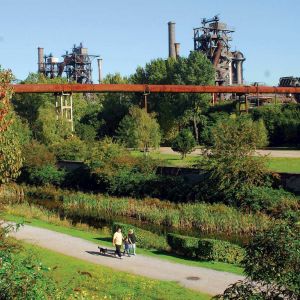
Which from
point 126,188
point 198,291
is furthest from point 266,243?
point 126,188

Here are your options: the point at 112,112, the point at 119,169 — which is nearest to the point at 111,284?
the point at 119,169

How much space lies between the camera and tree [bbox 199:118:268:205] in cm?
2897

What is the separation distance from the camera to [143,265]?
18.4 m

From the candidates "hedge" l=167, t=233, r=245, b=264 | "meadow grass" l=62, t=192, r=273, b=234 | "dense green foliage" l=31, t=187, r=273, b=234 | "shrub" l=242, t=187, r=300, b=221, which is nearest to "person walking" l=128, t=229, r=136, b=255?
"hedge" l=167, t=233, r=245, b=264

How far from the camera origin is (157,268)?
1797 centimetres

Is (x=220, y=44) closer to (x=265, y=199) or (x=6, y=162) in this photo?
(x=265, y=199)

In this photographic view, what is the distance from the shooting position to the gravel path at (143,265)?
635 inches

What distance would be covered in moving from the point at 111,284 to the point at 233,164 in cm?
1498

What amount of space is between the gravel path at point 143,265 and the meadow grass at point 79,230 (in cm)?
58

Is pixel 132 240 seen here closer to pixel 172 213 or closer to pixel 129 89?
pixel 172 213

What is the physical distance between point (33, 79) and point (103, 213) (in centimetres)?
4554

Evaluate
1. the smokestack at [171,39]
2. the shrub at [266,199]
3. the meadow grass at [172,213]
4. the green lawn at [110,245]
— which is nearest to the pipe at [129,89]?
the meadow grass at [172,213]

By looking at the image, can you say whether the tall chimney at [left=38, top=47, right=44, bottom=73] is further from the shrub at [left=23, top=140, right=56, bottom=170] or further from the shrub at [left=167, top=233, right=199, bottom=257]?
the shrub at [left=167, top=233, right=199, bottom=257]

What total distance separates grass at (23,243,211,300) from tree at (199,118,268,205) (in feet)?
41.9
